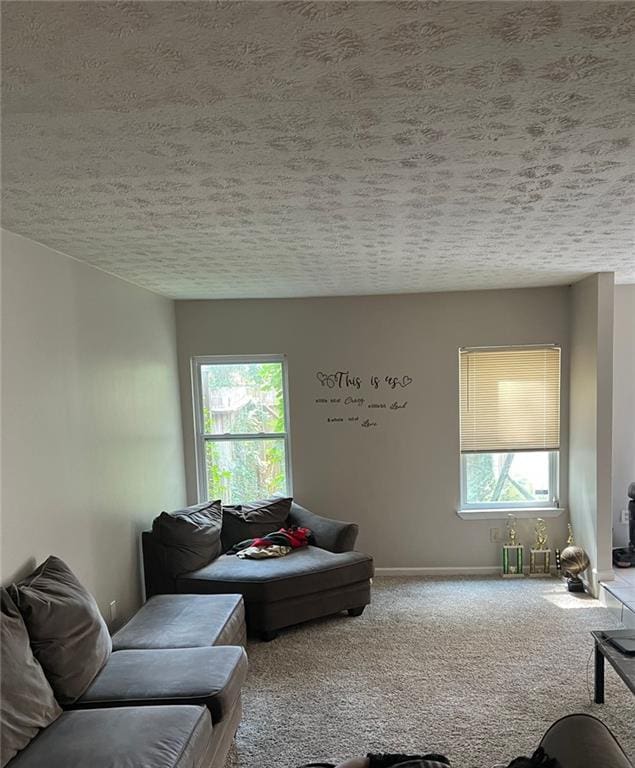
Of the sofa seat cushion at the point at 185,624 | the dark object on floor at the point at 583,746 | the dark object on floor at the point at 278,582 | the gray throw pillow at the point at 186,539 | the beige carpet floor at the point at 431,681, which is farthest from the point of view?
the gray throw pillow at the point at 186,539

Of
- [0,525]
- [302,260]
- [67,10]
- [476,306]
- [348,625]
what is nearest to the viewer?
[67,10]

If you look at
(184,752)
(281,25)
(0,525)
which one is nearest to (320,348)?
(0,525)

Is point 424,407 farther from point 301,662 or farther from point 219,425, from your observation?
point 301,662

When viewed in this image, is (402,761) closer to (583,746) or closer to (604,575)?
(583,746)

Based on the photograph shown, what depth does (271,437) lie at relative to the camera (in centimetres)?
496

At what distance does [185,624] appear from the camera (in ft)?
9.53

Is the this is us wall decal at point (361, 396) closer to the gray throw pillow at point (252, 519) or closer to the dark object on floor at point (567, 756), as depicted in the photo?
the gray throw pillow at point (252, 519)

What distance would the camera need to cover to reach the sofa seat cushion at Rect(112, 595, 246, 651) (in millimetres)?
2723

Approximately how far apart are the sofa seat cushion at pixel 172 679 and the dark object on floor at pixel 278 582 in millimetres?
1055

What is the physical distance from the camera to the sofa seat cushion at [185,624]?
272cm

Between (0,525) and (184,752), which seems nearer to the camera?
(184,752)

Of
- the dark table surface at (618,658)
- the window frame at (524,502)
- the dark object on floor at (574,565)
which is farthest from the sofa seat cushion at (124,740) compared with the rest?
the window frame at (524,502)

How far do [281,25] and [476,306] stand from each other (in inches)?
158

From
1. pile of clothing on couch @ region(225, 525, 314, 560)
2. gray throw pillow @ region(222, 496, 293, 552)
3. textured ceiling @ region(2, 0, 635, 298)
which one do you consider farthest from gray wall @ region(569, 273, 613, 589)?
gray throw pillow @ region(222, 496, 293, 552)
